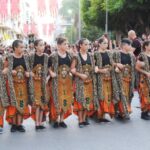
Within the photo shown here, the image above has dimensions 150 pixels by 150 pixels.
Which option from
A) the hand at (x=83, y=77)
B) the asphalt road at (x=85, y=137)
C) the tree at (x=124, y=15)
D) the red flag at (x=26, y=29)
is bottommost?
the asphalt road at (x=85, y=137)

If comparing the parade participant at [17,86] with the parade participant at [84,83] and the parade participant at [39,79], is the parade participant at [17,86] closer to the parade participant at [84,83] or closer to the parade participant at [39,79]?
the parade participant at [39,79]

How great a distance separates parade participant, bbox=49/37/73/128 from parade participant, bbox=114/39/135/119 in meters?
1.02

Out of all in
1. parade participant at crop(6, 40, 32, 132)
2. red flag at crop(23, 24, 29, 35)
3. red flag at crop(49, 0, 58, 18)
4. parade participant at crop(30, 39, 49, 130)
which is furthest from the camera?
red flag at crop(23, 24, 29, 35)

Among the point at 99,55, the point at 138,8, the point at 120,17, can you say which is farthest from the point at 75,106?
the point at 120,17

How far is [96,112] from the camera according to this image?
952 cm

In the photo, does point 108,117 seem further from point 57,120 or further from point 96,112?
point 57,120

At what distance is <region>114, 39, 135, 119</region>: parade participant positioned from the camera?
9.35 metres

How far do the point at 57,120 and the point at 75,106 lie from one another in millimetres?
422

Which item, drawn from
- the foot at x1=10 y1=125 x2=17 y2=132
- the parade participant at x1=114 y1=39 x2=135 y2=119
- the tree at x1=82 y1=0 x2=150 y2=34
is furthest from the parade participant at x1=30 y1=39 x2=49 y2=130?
the tree at x1=82 y1=0 x2=150 y2=34

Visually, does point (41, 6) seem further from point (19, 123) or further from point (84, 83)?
point (19, 123)

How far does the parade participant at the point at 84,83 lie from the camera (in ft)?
29.3

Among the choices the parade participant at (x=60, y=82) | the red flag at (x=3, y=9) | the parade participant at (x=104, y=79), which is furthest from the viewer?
the red flag at (x=3, y=9)

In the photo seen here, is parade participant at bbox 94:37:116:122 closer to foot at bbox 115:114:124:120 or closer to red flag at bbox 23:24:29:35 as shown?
foot at bbox 115:114:124:120

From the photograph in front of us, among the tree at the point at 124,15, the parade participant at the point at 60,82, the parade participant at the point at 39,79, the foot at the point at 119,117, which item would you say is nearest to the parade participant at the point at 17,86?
the parade participant at the point at 39,79
